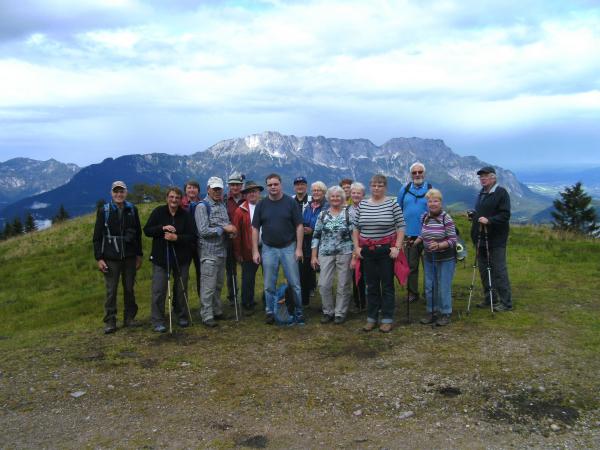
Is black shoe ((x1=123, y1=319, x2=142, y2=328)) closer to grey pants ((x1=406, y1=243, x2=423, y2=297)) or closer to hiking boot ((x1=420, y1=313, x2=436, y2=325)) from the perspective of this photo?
hiking boot ((x1=420, y1=313, x2=436, y2=325))

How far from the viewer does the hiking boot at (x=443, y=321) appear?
27.5 ft

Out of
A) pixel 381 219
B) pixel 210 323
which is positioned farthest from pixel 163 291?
pixel 381 219

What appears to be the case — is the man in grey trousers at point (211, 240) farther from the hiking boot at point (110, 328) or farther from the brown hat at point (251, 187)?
the hiking boot at point (110, 328)

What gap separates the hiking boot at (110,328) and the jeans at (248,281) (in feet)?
8.17

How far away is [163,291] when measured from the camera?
8.77 metres

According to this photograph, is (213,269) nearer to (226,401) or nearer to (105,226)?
(105,226)

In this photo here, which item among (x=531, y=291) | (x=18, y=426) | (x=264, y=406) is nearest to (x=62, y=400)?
(x=18, y=426)

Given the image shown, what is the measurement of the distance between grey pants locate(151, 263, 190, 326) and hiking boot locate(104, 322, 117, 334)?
29.5 inches

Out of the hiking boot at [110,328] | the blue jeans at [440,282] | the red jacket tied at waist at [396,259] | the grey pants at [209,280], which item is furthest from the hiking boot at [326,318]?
the hiking boot at [110,328]

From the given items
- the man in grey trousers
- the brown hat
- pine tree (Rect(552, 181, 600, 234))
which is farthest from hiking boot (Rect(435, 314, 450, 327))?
pine tree (Rect(552, 181, 600, 234))

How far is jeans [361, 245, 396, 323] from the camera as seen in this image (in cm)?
806

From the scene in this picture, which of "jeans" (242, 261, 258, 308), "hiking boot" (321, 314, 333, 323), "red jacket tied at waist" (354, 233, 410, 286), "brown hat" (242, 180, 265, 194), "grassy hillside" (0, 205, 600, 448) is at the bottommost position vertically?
"grassy hillside" (0, 205, 600, 448)

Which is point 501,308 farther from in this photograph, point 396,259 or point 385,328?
point 385,328

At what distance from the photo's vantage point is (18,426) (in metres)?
5.49
